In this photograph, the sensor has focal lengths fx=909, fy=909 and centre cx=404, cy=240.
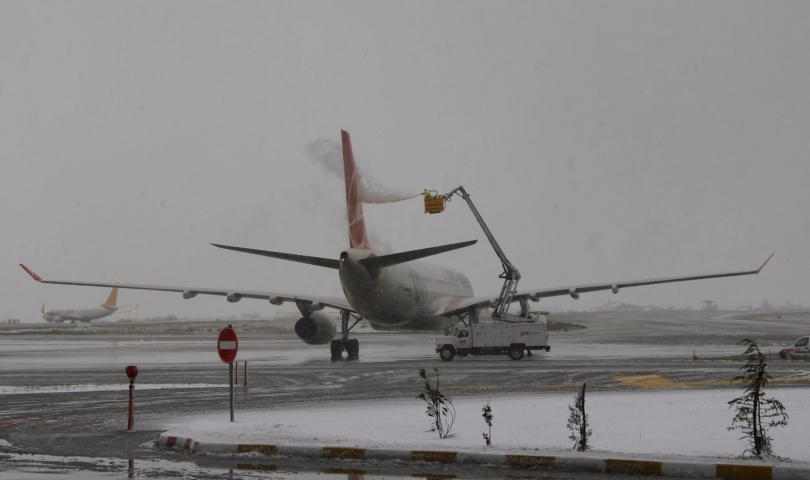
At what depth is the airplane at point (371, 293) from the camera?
3675 cm

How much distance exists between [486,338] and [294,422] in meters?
23.6

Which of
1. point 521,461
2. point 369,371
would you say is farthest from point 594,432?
point 369,371

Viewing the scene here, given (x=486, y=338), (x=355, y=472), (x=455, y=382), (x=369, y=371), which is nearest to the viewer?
(x=355, y=472)

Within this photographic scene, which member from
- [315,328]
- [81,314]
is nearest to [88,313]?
[81,314]

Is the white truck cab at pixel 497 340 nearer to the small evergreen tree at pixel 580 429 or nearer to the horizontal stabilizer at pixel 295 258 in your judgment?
the horizontal stabilizer at pixel 295 258

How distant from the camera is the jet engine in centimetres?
4256

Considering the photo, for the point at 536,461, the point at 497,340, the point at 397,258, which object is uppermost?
the point at 397,258

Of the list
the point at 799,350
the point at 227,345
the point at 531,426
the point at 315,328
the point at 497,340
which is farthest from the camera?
the point at 315,328

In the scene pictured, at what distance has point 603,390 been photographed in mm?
21047

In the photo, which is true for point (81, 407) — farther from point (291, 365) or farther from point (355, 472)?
point (291, 365)

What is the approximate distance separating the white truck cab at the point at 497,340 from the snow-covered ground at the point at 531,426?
1860 cm

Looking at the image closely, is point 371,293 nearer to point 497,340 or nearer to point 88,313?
point 497,340

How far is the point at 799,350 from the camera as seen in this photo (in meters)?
37.4

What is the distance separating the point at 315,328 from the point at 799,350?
21052 millimetres
